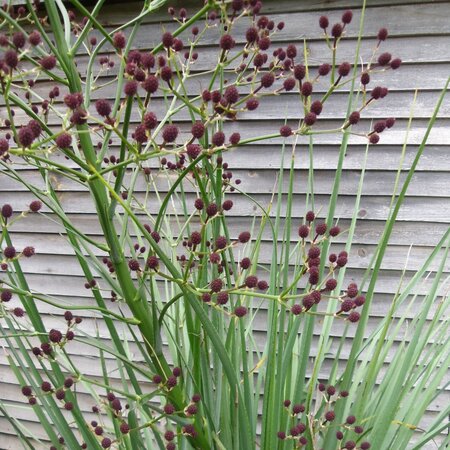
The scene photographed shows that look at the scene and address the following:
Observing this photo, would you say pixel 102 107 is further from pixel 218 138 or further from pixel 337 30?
pixel 337 30

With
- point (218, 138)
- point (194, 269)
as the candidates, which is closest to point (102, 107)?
point (218, 138)

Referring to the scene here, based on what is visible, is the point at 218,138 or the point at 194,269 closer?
the point at 218,138

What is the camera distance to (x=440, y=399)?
1991 millimetres

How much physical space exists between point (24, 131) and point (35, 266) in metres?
2.23

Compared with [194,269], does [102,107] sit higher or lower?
lower

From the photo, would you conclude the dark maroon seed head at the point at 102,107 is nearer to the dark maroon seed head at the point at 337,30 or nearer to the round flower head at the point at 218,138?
the round flower head at the point at 218,138

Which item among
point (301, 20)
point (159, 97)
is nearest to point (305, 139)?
point (301, 20)

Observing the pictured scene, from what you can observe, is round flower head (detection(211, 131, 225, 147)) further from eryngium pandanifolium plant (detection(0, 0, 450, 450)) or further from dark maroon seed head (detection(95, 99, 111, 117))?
dark maroon seed head (detection(95, 99, 111, 117))

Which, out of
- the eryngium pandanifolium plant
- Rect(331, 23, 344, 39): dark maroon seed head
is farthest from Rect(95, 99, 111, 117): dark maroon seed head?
Rect(331, 23, 344, 39): dark maroon seed head

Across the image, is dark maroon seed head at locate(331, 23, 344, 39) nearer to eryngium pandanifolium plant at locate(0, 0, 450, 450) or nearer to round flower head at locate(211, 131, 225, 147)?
eryngium pandanifolium plant at locate(0, 0, 450, 450)

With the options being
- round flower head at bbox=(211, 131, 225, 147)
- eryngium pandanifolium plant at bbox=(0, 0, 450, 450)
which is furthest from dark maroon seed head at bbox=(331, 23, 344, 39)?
round flower head at bbox=(211, 131, 225, 147)

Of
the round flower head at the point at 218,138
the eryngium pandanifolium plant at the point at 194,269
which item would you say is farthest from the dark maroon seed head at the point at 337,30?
the round flower head at the point at 218,138

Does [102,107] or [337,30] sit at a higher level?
[337,30]

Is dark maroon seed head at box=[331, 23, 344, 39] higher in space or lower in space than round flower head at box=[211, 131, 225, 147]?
higher
